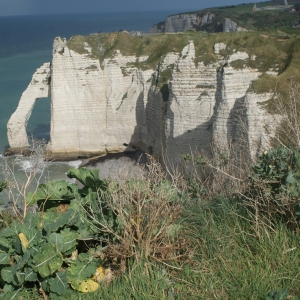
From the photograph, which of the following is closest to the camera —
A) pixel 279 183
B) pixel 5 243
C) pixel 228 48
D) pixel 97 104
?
pixel 5 243

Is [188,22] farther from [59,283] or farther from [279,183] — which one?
[59,283]

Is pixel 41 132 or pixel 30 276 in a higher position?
pixel 30 276

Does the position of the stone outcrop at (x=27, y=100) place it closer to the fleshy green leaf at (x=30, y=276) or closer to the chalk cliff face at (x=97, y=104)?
the chalk cliff face at (x=97, y=104)

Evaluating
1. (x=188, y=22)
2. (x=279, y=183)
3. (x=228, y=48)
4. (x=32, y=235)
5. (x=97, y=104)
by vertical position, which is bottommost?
(x=97, y=104)

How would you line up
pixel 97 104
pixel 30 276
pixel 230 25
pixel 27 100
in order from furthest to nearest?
1. pixel 230 25
2. pixel 27 100
3. pixel 97 104
4. pixel 30 276

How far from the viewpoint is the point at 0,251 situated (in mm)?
4336

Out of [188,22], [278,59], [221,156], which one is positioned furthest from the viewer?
[188,22]

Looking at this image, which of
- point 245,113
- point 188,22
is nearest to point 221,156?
point 245,113

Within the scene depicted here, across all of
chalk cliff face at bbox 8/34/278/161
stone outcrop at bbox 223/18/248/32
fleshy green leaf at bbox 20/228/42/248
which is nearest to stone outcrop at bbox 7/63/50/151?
chalk cliff face at bbox 8/34/278/161

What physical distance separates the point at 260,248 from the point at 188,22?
91.0 meters

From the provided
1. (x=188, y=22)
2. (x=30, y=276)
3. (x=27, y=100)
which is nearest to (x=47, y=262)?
(x=30, y=276)

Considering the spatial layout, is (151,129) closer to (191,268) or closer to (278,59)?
(278,59)

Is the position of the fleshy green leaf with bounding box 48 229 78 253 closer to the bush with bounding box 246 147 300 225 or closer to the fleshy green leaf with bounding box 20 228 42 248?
the fleshy green leaf with bounding box 20 228 42 248

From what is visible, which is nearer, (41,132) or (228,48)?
(228,48)
